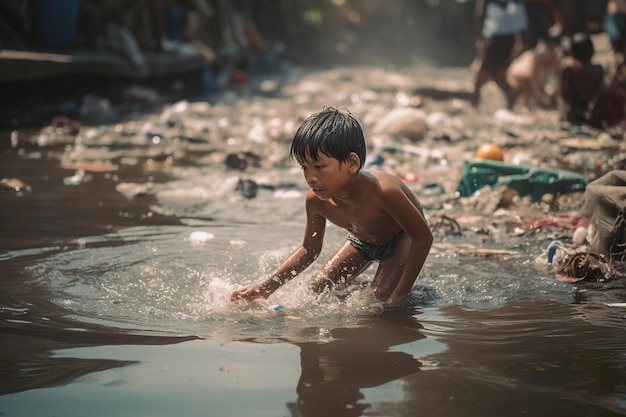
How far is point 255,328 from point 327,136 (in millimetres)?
725

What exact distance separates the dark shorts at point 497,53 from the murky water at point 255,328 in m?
5.76

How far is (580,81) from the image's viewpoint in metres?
8.90

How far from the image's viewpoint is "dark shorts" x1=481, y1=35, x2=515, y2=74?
10648 mm

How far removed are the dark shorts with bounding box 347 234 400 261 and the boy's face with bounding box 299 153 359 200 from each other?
50 cm

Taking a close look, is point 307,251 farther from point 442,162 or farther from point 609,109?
point 609,109

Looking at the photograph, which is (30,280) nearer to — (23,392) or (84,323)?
(84,323)

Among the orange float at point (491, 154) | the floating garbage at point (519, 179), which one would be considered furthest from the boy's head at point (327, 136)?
the orange float at point (491, 154)

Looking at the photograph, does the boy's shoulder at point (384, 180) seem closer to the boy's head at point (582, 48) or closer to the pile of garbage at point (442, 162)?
the pile of garbage at point (442, 162)

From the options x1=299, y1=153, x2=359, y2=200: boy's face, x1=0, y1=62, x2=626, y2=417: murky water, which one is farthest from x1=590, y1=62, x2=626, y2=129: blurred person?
x1=299, y1=153, x2=359, y2=200: boy's face

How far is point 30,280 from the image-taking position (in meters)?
3.92

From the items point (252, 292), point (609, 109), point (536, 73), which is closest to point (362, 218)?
point (252, 292)

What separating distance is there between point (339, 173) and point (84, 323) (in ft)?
3.48

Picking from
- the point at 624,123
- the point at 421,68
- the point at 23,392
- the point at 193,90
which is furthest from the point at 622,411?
the point at 421,68

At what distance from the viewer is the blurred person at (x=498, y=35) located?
34.5 feet
